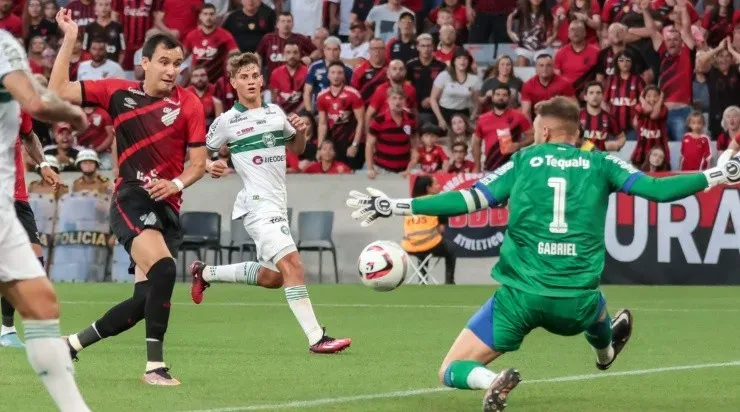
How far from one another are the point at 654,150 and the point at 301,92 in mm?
5783

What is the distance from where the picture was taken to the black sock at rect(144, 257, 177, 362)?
901 cm

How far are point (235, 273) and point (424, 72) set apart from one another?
11.1 metres

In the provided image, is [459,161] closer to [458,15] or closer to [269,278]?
[458,15]

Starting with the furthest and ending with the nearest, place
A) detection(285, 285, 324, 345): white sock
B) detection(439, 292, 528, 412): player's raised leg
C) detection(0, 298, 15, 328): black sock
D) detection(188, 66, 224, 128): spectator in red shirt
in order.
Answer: detection(188, 66, 224, 128): spectator in red shirt → detection(0, 298, 15, 328): black sock → detection(285, 285, 324, 345): white sock → detection(439, 292, 528, 412): player's raised leg

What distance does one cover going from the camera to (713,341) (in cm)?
1238

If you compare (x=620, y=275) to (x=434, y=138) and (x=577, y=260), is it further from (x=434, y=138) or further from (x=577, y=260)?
(x=577, y=260)

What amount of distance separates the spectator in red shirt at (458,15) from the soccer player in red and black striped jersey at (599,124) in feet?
12.2

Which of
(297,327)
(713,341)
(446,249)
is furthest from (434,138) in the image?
(713,341)

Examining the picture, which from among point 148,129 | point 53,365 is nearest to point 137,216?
point 148,129

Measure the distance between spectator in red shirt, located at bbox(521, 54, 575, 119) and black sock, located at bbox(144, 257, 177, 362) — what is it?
13591 mm

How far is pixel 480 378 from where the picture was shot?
24.3 feet

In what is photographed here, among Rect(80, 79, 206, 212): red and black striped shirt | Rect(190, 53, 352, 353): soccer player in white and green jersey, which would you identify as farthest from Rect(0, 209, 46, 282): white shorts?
Rect(190, 53, 352, 353): soccer player in white and green jersey

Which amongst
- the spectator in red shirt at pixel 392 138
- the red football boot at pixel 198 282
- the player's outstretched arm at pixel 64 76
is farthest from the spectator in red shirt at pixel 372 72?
the player's outstretched arm at pixel 64 76

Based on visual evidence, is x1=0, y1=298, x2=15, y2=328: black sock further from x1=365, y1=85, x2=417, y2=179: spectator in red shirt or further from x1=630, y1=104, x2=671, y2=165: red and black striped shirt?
x1=630, y1=104, x2=671, y2=165: red and black striped shirt
